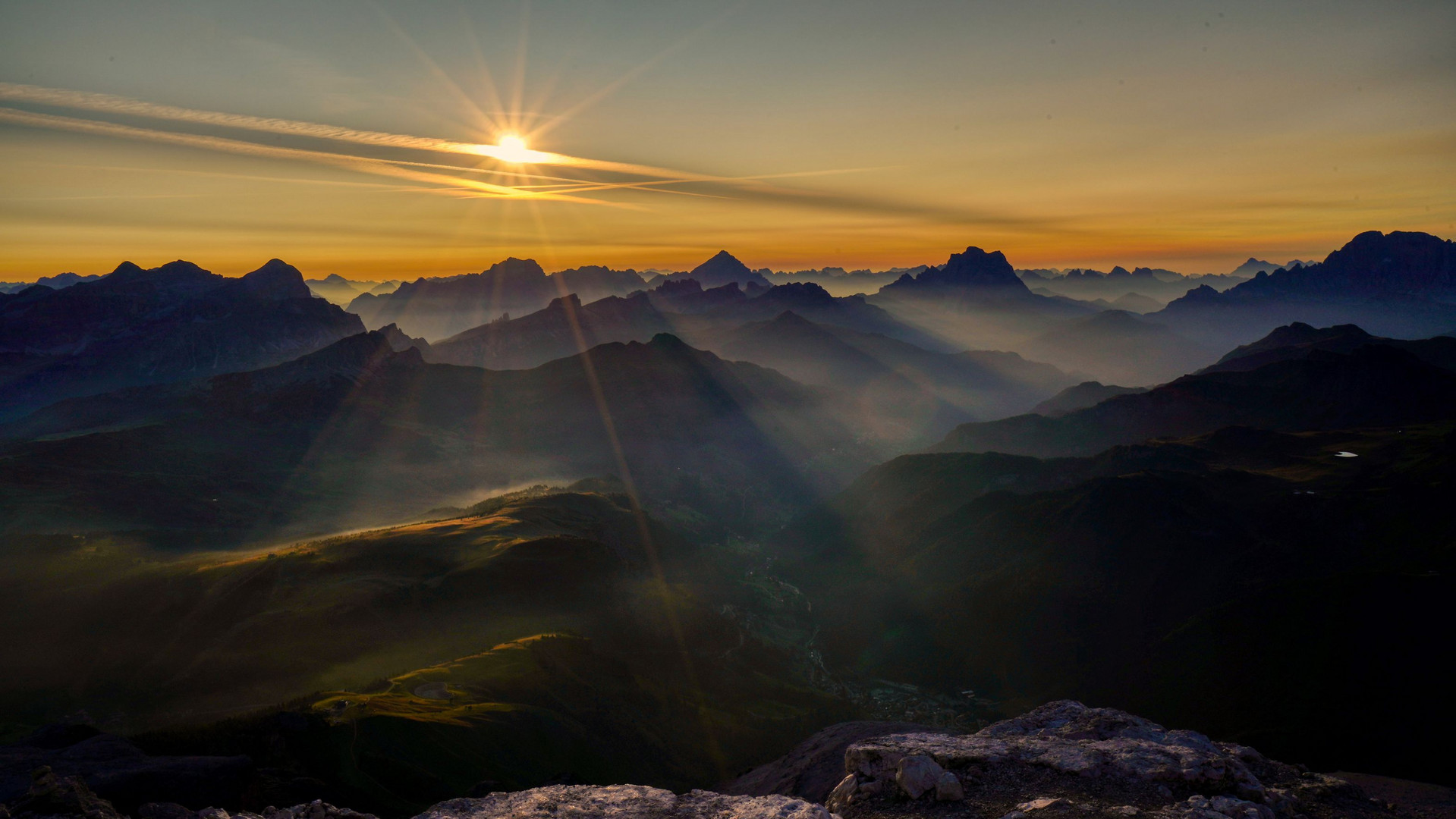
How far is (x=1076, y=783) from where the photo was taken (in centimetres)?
3006

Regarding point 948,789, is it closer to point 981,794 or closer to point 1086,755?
point 981,794

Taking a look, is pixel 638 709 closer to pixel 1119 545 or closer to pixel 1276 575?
pixel 1119 545

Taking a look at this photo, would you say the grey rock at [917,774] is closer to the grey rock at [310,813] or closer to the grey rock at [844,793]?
the grey rock at [844,793]

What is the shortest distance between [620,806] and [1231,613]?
153124 millimetres

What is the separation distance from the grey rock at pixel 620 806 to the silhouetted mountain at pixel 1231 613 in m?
113

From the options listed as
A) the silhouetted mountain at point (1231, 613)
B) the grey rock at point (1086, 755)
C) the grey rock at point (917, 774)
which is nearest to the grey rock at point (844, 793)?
the grey rock at point (1086, 755)

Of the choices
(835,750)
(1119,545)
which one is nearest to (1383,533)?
(1119,545)

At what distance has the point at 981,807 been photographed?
2897cm

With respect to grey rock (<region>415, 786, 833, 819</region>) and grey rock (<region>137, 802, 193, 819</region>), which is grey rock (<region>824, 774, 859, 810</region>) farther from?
grey rock (<region>137, 802, 193, 819</region>)

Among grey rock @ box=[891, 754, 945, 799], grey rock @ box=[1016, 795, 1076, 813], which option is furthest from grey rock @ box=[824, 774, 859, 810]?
grey rock @ box=[1016, 795, 1076, 813]

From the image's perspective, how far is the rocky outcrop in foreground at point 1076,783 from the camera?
28094 mm

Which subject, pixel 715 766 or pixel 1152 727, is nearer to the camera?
pixel 1152 727

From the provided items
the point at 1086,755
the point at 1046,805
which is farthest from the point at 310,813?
the point at 1086,755

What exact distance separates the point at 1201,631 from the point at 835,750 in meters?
104
